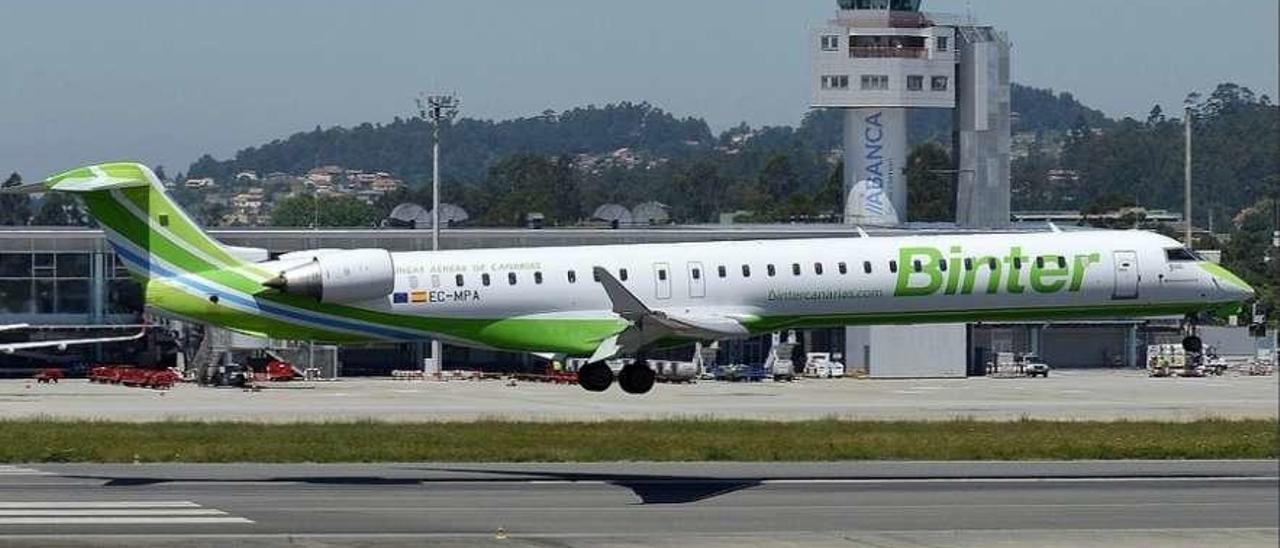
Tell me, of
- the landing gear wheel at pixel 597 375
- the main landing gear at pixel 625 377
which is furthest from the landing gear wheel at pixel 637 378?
the landing gear wheel at pixel 597 375

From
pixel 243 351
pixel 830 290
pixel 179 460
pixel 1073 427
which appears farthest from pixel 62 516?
pixel 243 351

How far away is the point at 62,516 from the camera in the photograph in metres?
38.4

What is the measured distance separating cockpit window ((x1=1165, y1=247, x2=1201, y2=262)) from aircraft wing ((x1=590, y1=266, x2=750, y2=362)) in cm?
1139

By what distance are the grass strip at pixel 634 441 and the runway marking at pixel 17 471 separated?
6.94ft

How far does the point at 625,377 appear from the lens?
5769 centimetres

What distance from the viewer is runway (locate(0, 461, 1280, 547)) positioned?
1388 inches

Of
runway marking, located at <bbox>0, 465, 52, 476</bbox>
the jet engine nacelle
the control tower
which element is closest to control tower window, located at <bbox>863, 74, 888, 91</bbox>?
the control tower

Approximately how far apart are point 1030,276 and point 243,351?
49326mm

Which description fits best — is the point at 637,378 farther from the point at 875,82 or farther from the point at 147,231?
the point at 875,82

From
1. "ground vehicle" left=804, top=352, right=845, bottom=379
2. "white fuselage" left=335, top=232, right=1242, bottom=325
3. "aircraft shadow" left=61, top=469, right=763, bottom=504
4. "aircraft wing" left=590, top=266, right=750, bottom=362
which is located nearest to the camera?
"aircraft shadow" left=61, top=469, right=763, bottom=504

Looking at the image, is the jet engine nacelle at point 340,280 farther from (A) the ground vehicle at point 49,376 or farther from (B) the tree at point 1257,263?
(B) the tree at point 1257,263

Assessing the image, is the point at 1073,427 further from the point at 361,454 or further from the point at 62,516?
the point at 62,516

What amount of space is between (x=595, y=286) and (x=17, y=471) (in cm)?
1645

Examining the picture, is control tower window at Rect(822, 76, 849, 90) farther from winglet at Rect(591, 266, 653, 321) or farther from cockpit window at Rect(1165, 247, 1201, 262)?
winglet at Rect(591, 266, 653, 321)
